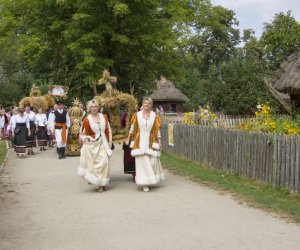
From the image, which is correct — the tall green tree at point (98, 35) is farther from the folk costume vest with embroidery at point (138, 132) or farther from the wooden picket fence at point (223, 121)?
the folk costume vest with embroidery at point (138, 132)

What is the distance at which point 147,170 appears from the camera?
992cm

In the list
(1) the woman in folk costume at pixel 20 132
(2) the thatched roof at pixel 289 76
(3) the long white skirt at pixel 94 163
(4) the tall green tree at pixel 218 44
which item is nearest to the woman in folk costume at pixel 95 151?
(3) the long white skirt at pixel 94 163

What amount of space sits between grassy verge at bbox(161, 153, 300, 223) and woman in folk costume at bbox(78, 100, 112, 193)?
8.02 feet

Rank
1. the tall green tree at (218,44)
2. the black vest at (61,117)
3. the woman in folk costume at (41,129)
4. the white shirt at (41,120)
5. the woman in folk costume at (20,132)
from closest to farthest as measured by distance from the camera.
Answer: the black vest at (61,117) → the woman in folk costume at (20,132) → the woman in folk costume at (41,129) → the white shirt at (41,120) → the tall green tree at (218,44)

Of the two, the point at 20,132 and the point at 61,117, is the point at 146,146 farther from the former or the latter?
the point at 20,132

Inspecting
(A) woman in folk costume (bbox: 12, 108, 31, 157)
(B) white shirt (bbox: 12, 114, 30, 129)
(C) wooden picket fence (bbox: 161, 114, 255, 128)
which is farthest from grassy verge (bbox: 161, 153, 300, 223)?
(B) white shirt (bbox: 12, 114, 30, 129)

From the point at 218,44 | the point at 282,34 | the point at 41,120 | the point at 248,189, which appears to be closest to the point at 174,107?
the point at 218,44

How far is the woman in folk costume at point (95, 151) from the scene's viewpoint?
9828mm

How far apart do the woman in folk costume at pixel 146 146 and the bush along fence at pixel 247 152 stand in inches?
86.7

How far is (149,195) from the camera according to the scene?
929 cm

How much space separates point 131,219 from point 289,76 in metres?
10.0

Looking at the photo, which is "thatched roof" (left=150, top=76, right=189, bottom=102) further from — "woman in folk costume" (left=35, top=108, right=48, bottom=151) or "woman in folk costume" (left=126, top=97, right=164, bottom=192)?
"woman in folk costume" (left=126, top=97, right=164, bottom=192)

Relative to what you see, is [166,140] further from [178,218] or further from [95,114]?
[178,218]

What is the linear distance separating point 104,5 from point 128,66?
15.0 ft
